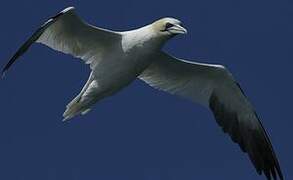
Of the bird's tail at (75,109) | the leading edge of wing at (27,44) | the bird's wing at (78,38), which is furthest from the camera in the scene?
the bird's tail at (75,109)

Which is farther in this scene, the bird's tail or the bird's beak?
the bird's tail

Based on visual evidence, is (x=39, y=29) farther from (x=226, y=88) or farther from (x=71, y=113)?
(x=226, y=88)

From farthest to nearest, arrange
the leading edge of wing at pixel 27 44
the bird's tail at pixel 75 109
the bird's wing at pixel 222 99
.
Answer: the bird's wing at pixel 222 99, the bird's tail at pixel 75 109, the leading edge of wing at pixel 27 44

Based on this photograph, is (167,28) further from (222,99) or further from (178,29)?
(222,99)

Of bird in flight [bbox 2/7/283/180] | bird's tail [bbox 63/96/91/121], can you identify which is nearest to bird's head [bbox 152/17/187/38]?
bird in flight [bbox 2/7/283/180]

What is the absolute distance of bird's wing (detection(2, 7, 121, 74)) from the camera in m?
17.6

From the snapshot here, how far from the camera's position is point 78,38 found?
1806 centimetres

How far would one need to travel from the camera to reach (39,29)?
53.2 feet

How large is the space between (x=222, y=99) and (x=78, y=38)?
3337 millimetres

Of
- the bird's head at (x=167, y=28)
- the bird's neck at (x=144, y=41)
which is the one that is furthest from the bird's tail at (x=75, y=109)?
the bird's head at (x=167, y=28)

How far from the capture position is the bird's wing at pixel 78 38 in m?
17.6

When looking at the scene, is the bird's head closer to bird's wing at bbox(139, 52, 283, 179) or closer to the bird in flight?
the bird in flight

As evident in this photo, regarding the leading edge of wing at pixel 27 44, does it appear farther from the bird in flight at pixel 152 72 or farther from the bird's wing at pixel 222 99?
the bird's wing at pixel 222 99

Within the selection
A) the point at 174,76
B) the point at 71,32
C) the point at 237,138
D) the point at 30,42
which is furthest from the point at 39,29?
the point at 237,138
